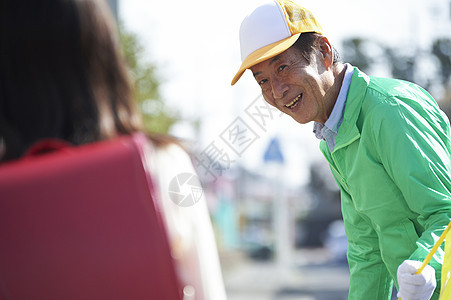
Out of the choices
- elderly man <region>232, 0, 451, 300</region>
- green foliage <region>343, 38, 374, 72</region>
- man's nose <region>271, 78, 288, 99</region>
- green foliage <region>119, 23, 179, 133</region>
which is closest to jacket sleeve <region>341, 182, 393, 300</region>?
elderly man <region>232, 0, 451, 300</region>

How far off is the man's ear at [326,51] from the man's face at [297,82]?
2.0 inches

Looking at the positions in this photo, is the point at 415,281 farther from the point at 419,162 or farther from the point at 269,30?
the point at 269,30

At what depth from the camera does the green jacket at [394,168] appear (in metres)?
2.44

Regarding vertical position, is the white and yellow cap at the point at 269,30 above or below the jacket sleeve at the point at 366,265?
above

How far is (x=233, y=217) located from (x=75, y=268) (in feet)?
100

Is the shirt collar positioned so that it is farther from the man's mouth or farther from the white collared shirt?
the man's mouth

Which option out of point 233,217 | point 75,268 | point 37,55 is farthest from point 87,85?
point 233,217

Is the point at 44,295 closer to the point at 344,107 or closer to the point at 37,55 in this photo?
the point at 37,55

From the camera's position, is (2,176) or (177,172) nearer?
(2,176)

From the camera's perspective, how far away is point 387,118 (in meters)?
2.54

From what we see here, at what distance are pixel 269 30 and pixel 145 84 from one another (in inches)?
339

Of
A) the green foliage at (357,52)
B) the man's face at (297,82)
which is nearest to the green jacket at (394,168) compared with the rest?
the man's face at (297,82)

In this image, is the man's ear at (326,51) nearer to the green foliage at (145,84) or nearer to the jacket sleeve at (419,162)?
the jacket sleeve at (419,162)

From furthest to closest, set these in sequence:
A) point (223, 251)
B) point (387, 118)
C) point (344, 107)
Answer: point (223, 251), point (344, 107), point (387, 118)
